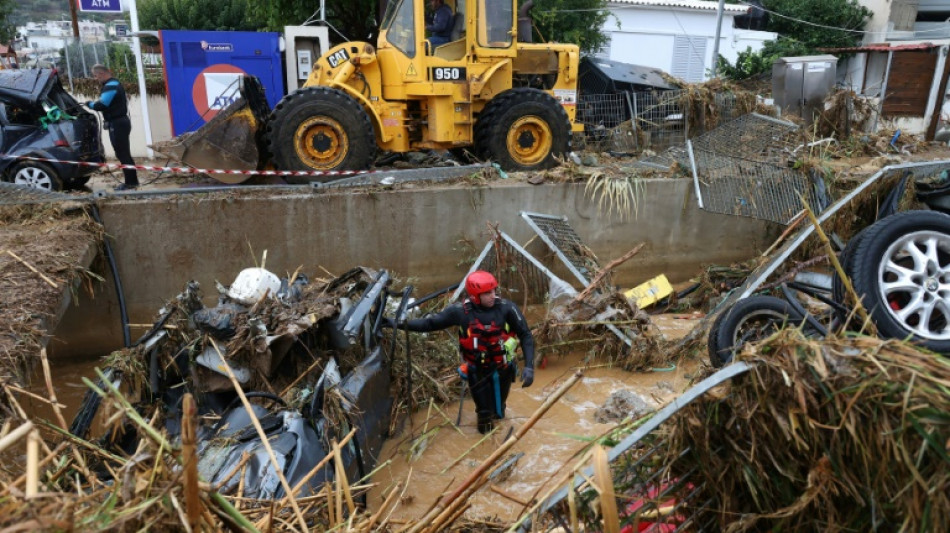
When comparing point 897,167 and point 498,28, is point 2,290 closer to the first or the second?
point 498,28

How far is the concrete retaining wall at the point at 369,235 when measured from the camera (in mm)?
7457

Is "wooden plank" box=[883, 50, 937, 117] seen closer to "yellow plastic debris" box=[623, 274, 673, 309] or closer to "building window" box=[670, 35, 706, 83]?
"building window" box=[670, 35, 706, 83]

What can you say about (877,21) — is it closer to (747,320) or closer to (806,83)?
(806,83)

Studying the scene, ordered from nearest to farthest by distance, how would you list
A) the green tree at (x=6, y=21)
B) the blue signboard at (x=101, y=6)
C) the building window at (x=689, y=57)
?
1. the blue signboard at (x=101, y=6)
2. the green tree at (x=6, y=21)
3. the building window at (x=689, y=57)

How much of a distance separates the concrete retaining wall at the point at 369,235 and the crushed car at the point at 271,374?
9.28 feet

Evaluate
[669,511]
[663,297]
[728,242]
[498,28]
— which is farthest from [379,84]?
[669,511]

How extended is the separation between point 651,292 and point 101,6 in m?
11.7

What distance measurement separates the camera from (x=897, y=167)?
659 centimetres

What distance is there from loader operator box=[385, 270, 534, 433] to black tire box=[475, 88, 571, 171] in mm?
4203

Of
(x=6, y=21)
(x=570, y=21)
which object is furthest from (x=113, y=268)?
(x=6, y=21)

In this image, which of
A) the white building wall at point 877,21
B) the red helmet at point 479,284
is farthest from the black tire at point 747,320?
the white building wall at point 877,21

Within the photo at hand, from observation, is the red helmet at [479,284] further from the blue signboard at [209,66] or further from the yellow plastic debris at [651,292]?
the blue signboard at [209,66]

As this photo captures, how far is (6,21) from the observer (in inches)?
779

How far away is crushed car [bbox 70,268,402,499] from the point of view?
12.5ft
